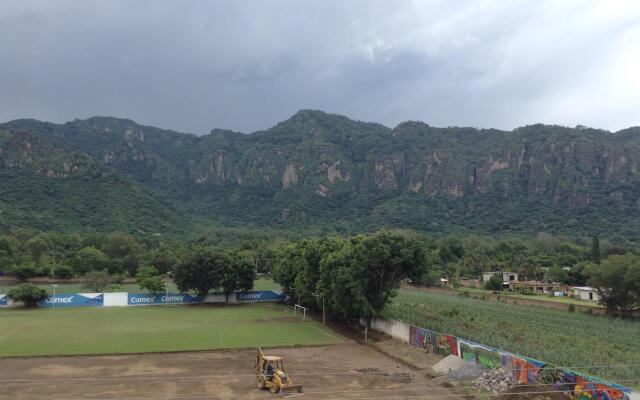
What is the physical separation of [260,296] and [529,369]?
5197 cm

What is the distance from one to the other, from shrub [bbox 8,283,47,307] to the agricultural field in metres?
41.5

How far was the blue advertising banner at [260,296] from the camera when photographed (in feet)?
236

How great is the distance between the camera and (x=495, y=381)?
25.4 m

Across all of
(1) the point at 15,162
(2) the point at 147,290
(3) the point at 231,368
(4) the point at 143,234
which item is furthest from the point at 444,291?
(1) the point at 15,162

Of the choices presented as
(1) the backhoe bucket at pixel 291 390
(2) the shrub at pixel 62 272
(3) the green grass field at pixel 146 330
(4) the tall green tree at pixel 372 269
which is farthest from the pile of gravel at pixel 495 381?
(2) the shrub at pixel 62 272

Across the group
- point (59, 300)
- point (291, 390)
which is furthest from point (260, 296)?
point (291, 390)

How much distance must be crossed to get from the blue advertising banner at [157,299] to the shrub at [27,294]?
10177 mm

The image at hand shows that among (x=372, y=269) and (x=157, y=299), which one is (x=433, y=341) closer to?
(x=372, y=269)

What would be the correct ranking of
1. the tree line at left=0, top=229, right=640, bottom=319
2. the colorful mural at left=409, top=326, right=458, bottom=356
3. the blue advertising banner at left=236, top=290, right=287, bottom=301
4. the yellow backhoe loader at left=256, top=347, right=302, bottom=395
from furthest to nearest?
the blue advertising banner at left=236, top=290, right=287, bottom=301 → the tree line at left=0, top=229, right=640, bottom=319 → the colorful mural at left=409, top=326, right=458, bottom=356 → the yellow backhoe loader at left=256, top=347, right=302, bottom=395

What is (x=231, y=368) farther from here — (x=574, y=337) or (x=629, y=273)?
(x=629, y=273)

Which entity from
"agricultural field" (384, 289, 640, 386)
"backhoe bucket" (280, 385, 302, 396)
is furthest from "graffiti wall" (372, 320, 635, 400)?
"backhoe bucket" (280, 385, 302, 396)

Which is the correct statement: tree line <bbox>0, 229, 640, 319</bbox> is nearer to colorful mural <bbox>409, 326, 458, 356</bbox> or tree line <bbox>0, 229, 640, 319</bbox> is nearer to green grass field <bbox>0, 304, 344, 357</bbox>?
green grass field <bbox>0, 304, 344, 357</bbox>

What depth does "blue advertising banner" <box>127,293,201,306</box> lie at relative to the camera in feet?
225

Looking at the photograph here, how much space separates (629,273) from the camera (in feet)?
169
